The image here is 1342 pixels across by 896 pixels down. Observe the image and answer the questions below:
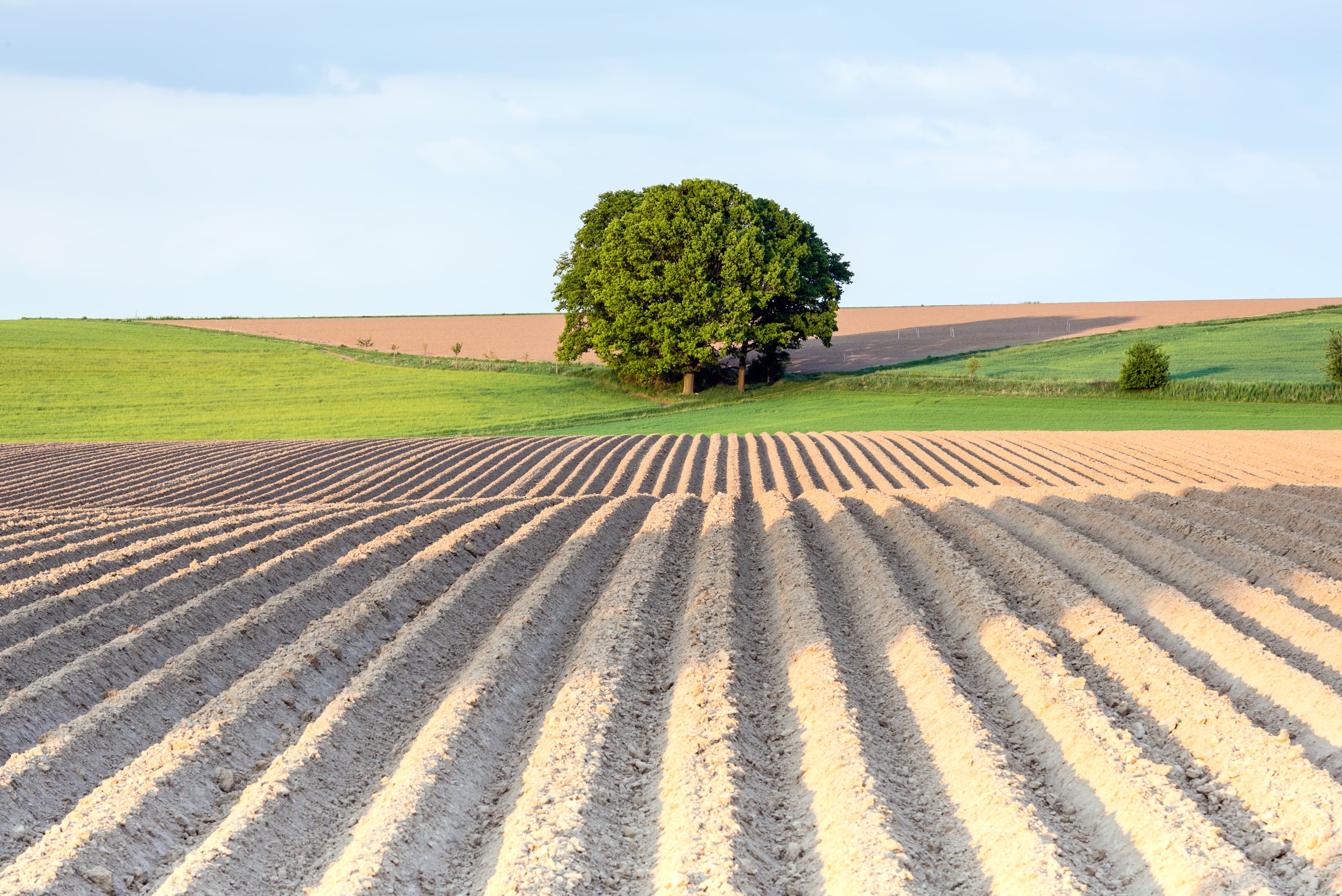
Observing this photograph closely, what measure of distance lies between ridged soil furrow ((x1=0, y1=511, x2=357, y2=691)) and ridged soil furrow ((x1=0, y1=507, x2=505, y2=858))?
0.87 feet

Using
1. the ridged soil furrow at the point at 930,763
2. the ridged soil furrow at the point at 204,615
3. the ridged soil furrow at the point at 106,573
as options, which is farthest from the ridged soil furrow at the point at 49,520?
the ridged soil furrow at the point at 930,763

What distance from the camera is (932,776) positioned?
4.14 m

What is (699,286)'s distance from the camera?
35781mm

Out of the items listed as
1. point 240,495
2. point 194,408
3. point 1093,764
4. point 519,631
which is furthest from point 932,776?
point 194,408

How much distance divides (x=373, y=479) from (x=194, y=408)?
70.7ft

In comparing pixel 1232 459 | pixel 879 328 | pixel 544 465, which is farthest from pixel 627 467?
pixel 879 328

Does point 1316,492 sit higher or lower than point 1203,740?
higher

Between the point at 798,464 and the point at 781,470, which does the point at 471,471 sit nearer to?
the point at 781,470

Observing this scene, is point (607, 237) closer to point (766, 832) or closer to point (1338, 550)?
point (1338, 550)

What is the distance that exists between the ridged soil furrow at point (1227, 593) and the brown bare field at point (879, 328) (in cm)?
3392

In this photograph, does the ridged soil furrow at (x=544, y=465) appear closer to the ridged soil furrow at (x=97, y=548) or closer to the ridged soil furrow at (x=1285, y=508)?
the ridged soil furrow at (x=97, y=548)

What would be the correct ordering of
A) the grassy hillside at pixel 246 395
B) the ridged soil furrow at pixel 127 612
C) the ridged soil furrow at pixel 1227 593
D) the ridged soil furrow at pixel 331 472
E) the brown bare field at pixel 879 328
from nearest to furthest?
1. the ridged soil furrow at pixel 1227 593
2. the ridged soil furrow at pixel 127 612
3. the ridged soil furrow at pixel 331 472
4. the grassy hillside at pixel 246 395
5. the brown bare field at pixel 879 328

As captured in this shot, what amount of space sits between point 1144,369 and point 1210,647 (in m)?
28.0

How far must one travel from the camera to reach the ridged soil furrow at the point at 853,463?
13.3m
